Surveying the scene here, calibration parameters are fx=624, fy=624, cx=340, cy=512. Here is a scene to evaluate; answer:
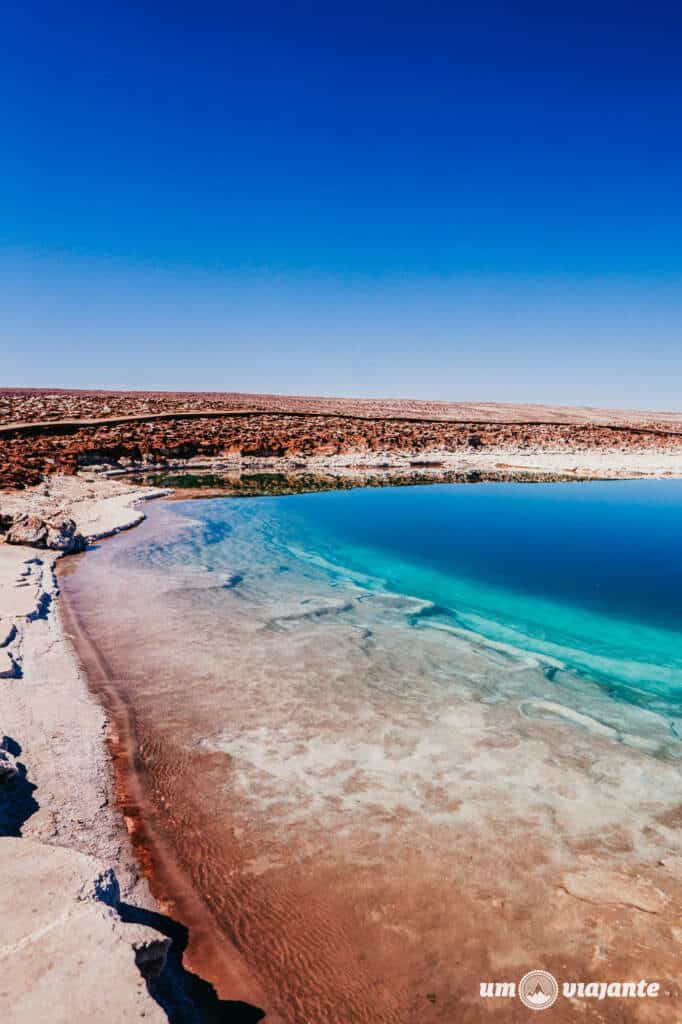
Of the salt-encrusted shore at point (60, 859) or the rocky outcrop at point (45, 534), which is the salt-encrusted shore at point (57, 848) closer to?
the salt-encrusted shore at point (60, 859)

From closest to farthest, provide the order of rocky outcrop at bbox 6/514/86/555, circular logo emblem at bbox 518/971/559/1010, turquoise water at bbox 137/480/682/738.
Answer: circular logo emblem at bbox 518/971/559/1010 < turquoise water at bbox 137/480/682/738 < rocky outcrop at bbox 6/514/86/555

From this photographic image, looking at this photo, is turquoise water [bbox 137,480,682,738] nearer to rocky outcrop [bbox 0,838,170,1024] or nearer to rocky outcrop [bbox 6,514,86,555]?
rocky outcrop [bbox 6,514,86,555]

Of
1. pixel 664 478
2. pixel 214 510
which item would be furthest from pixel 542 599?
pixel 664 478

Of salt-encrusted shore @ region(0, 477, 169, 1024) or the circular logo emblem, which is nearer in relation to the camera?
salt-encrusted shore @ region(0, 477, 169, 1024)

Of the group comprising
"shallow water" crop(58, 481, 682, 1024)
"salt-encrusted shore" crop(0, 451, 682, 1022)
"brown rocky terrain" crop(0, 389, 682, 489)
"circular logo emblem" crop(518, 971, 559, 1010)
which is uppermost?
"brown rocky terrain" crop(0, 389, 682, 489)

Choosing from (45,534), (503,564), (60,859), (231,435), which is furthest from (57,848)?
(231,435)

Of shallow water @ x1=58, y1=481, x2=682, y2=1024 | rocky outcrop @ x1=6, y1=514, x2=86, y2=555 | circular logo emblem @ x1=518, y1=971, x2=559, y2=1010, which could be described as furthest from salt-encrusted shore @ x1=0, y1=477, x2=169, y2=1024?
rocky outcrop @ x1=6, y1=514, x2=86, y2=555

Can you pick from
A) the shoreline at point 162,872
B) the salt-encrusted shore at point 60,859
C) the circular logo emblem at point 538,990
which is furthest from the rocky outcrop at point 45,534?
the circular logo emblem at point 538,990
